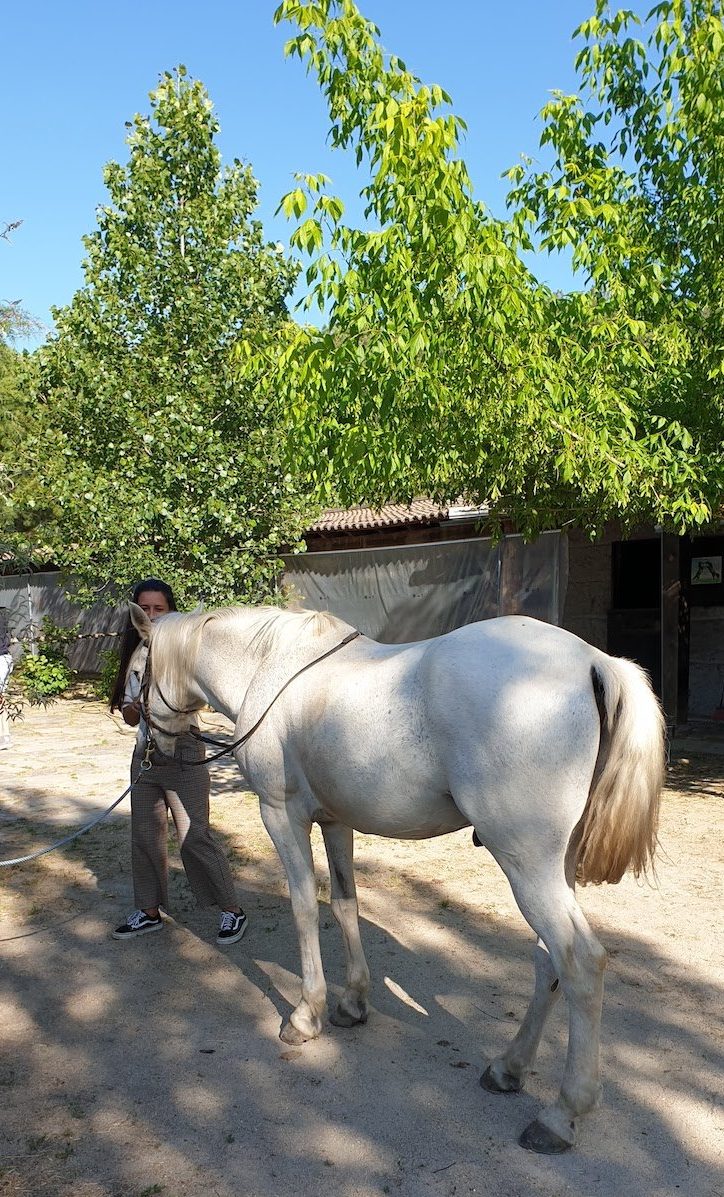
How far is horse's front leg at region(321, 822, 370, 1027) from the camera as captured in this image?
3391 millimetres

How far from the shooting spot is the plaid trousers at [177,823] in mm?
4285

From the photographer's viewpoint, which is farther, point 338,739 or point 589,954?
point 338,739

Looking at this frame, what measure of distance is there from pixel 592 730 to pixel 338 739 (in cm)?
90

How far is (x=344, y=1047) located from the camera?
322 cm

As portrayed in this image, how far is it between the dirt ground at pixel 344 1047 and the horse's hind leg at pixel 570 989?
0.29ft

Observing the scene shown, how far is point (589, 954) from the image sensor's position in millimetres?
2564

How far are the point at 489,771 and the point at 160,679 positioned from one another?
1.67m

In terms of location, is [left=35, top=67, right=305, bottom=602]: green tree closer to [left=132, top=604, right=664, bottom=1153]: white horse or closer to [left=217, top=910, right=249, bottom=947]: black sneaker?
[left=217, top=910, right=249, bottom=947]: black sneaker

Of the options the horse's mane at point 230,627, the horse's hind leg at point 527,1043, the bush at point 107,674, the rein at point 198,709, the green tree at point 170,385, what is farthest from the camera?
the bush at point 107,674

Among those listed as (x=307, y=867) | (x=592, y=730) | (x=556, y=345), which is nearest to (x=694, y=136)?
(x=556, y=345)

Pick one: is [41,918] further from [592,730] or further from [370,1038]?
[592,730]

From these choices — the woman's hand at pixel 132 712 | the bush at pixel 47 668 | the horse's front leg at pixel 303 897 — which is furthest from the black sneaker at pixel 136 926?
the bush at pixel 47 668

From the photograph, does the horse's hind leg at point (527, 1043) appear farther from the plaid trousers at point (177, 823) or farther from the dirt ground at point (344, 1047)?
the plaid trousers at point (177, 823)

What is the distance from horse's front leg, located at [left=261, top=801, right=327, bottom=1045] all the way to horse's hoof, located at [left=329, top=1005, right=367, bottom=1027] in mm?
117
